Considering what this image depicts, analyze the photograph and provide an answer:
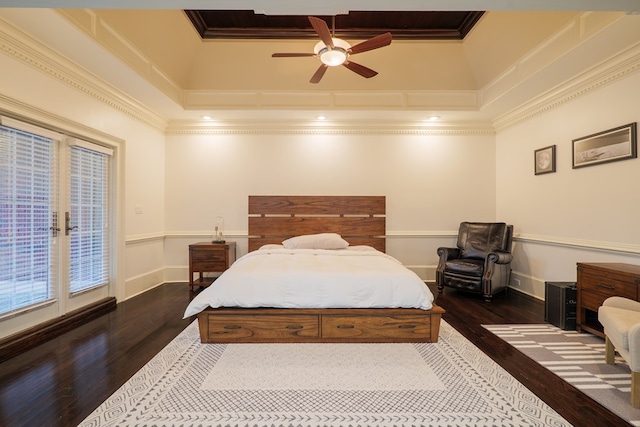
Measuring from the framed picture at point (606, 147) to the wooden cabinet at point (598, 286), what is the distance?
3.57ft

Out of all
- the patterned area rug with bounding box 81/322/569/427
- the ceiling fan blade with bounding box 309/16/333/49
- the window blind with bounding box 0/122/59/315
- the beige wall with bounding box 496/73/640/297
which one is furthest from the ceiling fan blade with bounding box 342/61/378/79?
the window blind with bounding box 0/122/59/315

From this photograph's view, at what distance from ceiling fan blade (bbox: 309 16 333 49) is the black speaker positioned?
3337 millimetres

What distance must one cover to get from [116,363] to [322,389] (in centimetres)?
162

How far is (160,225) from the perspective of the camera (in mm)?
4957

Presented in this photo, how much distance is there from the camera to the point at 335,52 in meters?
3.08

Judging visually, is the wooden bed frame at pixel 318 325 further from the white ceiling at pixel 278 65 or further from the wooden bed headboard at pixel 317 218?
the wooden bed headboard at pixel 317 218

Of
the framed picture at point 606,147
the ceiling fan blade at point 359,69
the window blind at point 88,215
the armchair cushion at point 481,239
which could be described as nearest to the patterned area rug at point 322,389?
the window blind at point 88,215

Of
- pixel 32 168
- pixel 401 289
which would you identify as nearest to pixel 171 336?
pixel 32 168

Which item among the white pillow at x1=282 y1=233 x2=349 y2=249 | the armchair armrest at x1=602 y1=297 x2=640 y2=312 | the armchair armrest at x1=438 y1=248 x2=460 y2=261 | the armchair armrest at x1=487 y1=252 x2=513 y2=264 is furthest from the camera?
the armchair armrest at x1=438 y1=248 x2=460 y2=261

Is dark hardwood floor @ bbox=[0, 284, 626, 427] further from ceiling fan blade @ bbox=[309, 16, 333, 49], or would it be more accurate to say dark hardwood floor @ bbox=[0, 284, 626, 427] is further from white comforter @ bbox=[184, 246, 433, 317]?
ceiling fan blade @ bbox=[309, 16, 333, 49]

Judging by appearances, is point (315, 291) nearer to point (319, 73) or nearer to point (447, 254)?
point (319, 73)

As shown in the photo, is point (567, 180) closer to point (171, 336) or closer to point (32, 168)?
point (171, 336)

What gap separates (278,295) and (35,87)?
2869 mm

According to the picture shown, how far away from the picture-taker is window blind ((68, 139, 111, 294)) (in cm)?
329
